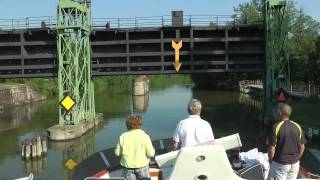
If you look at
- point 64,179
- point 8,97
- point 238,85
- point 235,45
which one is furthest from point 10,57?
point 238,85

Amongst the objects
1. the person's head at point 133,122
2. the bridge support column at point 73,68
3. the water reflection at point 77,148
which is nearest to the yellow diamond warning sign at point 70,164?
the water reflection at point 77,148

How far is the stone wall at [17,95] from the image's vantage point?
213 feet

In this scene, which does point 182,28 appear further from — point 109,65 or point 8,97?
point 8,97

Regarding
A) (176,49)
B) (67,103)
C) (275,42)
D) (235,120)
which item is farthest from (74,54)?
(235,120)

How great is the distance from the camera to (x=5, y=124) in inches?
1871

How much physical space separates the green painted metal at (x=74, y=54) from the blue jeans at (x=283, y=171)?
96.8ft

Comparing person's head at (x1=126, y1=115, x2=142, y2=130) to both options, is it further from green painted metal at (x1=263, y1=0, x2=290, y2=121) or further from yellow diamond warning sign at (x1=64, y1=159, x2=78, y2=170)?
green painted metal at (x1=263, y1=0, x2=290, y2=121)

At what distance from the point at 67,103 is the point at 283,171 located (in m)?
28.7

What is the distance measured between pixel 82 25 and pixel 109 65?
4163 mm

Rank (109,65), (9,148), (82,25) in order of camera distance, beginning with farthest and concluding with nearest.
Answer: (109,65), (82,25), (9,148)

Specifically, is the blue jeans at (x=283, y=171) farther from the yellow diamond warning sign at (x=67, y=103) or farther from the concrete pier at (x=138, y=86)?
the concrete pier at (x=138, y=86)

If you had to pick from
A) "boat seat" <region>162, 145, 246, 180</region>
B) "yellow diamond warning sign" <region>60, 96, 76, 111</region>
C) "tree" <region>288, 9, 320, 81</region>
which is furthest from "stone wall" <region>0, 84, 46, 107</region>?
"boat seat" <region>162, 145, 246, 180</region>

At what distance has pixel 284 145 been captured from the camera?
729 centimetres

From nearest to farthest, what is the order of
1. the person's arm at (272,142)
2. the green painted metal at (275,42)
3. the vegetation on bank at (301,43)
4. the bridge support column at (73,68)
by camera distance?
the person's arm at (272,142), the bridge support column at (73,68), the green painted metal at (275,42), the vegetation on bank at (301,43)
